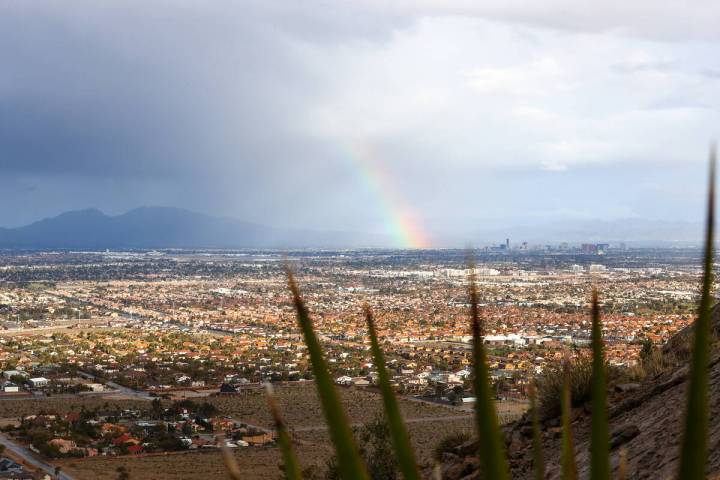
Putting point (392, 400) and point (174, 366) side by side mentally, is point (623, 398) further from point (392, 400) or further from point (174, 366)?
point (174, 366)

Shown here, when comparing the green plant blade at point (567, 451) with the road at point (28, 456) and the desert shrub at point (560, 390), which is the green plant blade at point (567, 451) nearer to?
the desert shrub at point (560, 390)

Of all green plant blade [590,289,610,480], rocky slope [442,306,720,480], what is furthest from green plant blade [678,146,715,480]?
rocky slope [442,306,720,480]

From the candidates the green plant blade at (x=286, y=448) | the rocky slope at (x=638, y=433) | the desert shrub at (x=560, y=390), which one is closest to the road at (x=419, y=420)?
the rocky slope at (x=638, y=433)

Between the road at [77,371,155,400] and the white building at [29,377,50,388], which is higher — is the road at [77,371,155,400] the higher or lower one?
the lower one

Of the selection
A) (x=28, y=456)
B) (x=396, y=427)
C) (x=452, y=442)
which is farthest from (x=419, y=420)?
(x=396, y=427)

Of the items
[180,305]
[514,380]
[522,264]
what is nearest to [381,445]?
[514,380]

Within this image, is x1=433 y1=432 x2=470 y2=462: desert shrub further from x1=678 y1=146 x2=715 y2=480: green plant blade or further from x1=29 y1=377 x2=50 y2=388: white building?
x1=29 y1=377 x2=50 y2=388: white building
